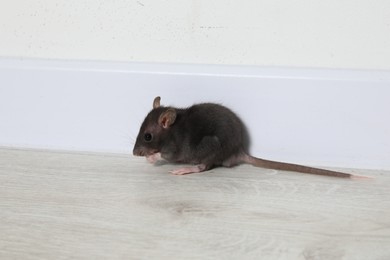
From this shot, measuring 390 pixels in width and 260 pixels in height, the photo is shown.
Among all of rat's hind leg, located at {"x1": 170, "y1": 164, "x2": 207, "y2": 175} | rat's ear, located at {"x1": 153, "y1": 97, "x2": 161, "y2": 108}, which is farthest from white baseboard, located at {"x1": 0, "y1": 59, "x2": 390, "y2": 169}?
rat's hind leg, located at {"x1": 170, "y1": 164, "x2": 207, "y2": 175}

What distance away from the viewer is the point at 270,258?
3.85ft

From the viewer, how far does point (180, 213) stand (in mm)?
1403

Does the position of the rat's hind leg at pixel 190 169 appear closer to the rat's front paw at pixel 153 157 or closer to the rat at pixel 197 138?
the rat at pixel 197 138

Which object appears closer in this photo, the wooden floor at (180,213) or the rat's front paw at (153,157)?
the wooden floor at (180,213)

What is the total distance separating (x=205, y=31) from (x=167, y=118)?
0.97 feet

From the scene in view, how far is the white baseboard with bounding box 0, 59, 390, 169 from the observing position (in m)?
1.70

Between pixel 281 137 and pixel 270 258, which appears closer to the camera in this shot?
pixel 270 258

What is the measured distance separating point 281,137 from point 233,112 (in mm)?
169

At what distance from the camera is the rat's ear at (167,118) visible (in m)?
1.73

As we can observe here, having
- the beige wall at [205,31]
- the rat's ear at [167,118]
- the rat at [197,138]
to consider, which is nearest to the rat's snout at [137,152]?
the rat at [197,138]

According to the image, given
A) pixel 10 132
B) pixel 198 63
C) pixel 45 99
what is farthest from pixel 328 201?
pixel 10 132

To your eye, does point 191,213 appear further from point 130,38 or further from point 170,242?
point 130,38

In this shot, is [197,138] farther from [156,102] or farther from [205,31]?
[205,31]

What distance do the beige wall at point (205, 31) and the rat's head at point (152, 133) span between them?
18 cm
